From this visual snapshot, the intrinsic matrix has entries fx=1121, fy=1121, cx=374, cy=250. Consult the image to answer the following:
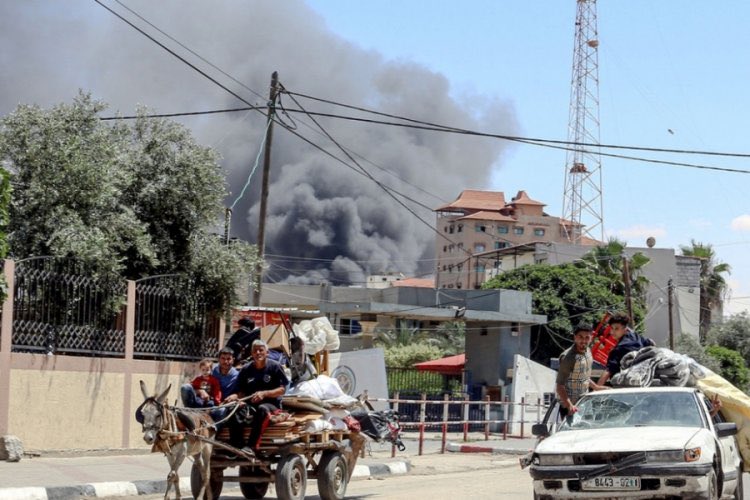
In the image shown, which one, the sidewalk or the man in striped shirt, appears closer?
the man in striped shirt

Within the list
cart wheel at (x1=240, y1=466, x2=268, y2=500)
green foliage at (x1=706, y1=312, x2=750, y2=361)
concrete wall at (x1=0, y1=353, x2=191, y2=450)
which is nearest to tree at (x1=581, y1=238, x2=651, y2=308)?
green foliage at (x1=706, y1=312, x2=750, y2=361)

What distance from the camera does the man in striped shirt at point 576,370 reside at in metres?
13.5

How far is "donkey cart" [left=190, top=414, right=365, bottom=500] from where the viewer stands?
12.6m

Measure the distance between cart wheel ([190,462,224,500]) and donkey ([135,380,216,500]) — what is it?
0.71ft

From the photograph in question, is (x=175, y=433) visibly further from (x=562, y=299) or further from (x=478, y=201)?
(x=478, y=201)

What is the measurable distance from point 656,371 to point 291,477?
14.6 feet

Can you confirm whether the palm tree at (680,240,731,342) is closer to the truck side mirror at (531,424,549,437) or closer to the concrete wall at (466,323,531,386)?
the concrete wall at (466,323,531,386)

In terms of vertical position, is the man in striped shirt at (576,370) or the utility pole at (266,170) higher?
the utility pole at (266,170)

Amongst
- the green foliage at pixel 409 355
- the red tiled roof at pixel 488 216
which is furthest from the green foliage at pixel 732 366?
the red tiled roof at pixel 488 216

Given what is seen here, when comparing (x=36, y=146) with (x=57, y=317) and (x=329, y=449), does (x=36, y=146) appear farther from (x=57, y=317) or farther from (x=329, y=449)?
(x=329, y=449)

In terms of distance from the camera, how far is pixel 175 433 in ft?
37.8

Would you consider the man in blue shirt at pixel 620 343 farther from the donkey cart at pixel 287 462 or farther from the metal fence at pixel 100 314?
the metal fence at pixel 100 314

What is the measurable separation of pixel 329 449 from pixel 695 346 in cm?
5474

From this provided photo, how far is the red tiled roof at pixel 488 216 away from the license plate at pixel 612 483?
14010 centimetres
